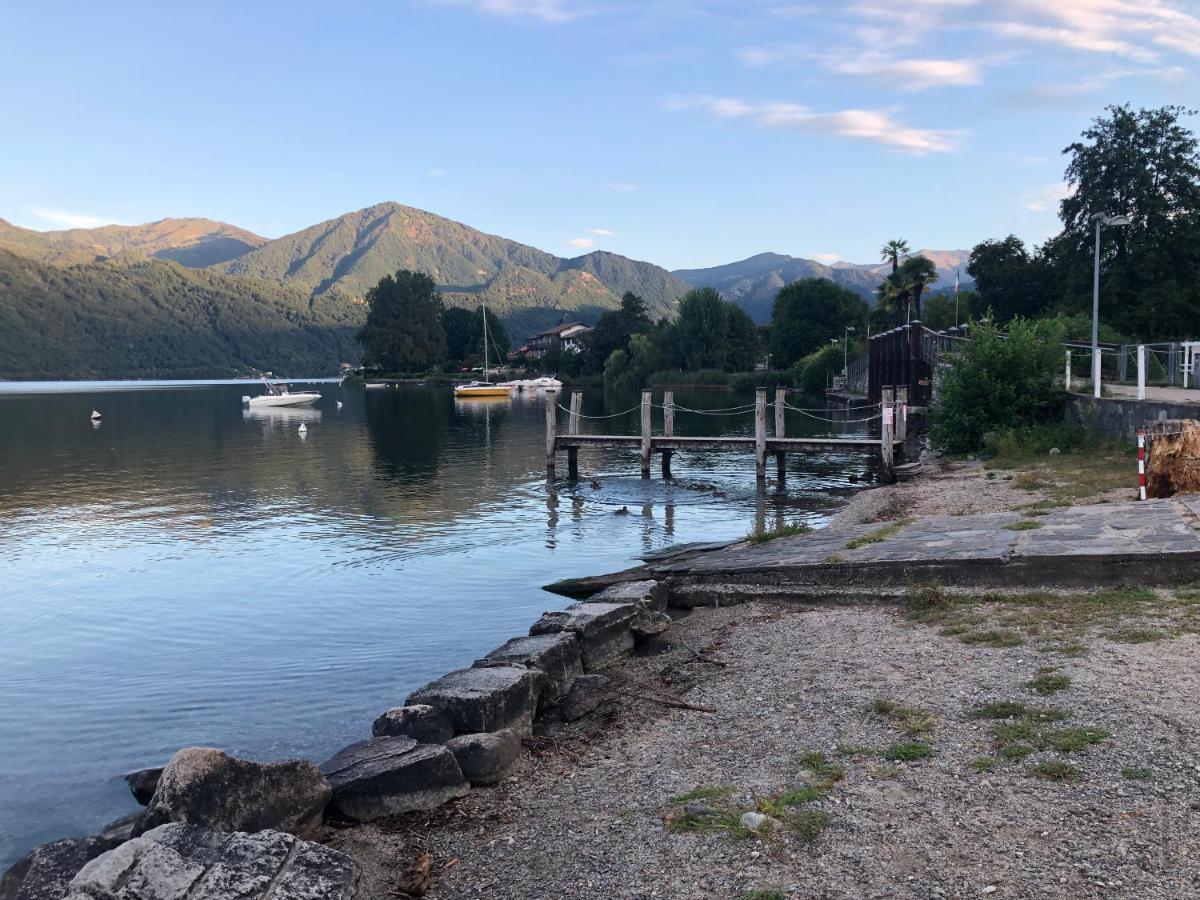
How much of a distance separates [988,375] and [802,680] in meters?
24.6

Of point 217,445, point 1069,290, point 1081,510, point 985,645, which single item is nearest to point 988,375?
point 1081,510

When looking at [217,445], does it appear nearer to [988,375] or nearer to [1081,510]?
[988,375]

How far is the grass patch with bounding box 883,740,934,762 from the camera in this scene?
688cm

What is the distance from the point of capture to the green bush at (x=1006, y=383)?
3086 cm

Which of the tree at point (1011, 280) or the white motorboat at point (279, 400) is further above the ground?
the tree at point (1011, 280)

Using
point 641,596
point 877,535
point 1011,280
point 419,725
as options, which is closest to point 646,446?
point 877,535

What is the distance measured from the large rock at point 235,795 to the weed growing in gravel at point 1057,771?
210 inches

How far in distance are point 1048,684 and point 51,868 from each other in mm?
7776

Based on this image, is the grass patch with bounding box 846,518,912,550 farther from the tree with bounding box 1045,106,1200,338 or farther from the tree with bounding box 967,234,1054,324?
the tree with bounding box 967,234,1054,324

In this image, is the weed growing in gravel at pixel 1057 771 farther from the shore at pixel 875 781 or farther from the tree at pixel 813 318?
the tree at pixel 813 318

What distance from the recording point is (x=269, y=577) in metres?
20.0

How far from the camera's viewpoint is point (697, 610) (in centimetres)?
1420

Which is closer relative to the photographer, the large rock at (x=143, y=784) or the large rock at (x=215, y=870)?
the large rock at (x=215, y=870)

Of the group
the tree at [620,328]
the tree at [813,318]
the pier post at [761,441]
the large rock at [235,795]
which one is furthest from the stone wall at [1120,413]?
the tree at [620,328]
